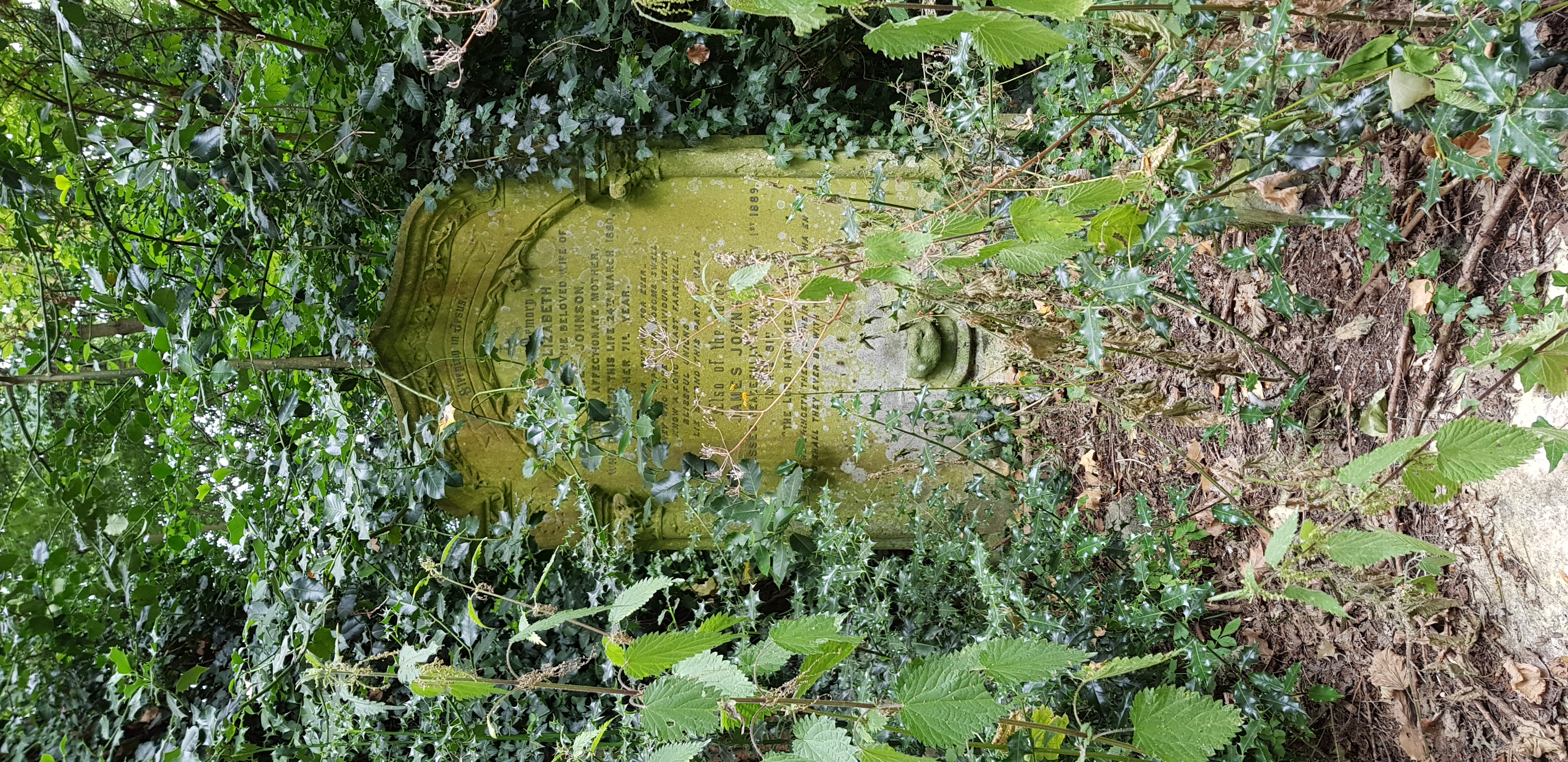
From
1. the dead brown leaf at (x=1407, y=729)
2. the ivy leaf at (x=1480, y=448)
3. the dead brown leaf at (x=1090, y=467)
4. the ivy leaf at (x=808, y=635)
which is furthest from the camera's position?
the dead brown leaf at (x=1090, y=467)

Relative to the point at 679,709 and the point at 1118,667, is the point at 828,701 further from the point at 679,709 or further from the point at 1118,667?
the point at 1118,667

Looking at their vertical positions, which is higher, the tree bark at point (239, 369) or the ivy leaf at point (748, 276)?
the ivy leaf at point (748, 276)

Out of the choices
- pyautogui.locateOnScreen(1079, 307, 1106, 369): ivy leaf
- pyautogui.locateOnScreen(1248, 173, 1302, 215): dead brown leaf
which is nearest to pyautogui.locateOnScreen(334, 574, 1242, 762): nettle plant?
pyautogui.locateOnScreen(1079, 307, 1106, 369): ivy leaf

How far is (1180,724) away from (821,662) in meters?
0.68

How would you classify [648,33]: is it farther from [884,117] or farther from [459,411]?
[459,411]

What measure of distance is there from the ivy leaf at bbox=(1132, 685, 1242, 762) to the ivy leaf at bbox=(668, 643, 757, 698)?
28.4 inches

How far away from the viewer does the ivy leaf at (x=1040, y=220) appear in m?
1.63

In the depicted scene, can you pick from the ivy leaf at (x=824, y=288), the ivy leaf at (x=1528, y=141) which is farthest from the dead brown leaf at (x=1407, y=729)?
the ivy leaf at (x=824, y=288)

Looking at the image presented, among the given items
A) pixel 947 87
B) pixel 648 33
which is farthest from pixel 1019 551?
pixel 648 33

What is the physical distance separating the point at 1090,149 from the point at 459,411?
2.78 meters

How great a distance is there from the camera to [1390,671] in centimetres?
253

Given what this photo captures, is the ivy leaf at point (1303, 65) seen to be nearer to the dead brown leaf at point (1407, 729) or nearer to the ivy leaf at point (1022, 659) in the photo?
the ivy leaf at point (1022, 659)

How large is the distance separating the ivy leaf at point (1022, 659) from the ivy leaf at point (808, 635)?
0.81ft

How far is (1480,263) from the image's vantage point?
2.19 meters
